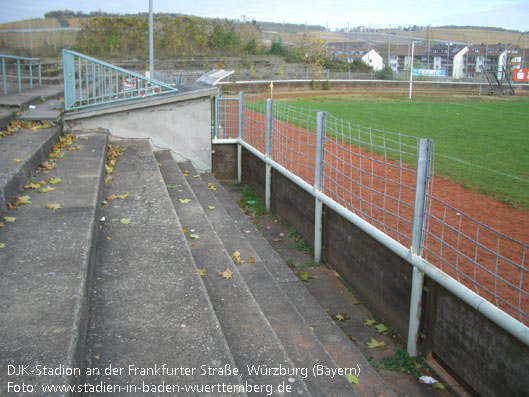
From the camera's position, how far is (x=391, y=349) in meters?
4.46

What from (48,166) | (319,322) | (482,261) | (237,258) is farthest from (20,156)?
(482,261)

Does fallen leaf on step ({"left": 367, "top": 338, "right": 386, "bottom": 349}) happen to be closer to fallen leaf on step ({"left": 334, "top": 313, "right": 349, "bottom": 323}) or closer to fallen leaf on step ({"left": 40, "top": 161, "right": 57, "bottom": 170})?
fallen leaf on step ({"left": 334, "top": 313, "right": 349, "bottom": 323})

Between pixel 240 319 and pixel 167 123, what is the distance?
7.19 meters

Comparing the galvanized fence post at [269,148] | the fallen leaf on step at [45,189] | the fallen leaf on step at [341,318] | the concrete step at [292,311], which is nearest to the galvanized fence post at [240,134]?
the galvanized fence post at [269,148]

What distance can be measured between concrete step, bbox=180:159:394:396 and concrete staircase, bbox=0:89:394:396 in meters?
0.01

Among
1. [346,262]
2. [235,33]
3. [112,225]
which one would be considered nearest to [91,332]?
[112,225]

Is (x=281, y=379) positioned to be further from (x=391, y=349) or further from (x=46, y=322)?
(x=391, y=349)

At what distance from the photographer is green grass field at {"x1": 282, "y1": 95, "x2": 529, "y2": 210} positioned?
9547 millimetres

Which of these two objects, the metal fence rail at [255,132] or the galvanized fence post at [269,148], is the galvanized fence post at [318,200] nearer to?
the galvanized fence post at [269,148]

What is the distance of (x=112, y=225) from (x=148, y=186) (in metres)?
1.43

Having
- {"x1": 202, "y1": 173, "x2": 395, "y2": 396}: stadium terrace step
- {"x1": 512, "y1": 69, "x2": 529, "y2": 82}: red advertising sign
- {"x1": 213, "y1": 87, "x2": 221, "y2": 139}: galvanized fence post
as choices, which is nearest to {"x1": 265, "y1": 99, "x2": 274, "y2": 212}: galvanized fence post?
{"x1": 202, "y1": 173, "x2": 395, "y2": 396}: stadium terrace step

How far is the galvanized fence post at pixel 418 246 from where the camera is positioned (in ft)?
13.5

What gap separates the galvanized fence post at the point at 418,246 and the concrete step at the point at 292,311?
1.54 feet

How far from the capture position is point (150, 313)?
130 inches
